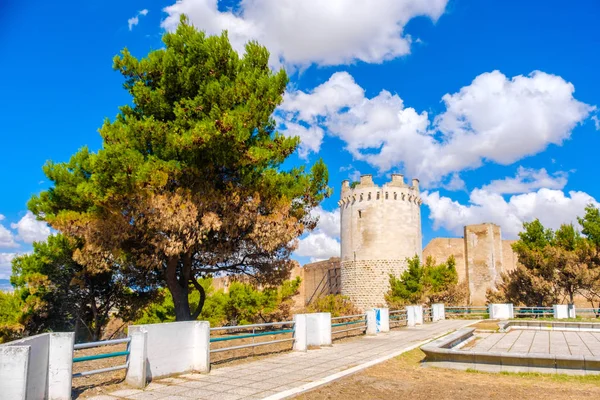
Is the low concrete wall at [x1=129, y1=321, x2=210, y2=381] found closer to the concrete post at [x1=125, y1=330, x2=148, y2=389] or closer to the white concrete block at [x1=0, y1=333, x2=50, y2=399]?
the concrete post at [x1=125, y1=330, x2=148, y2=389]

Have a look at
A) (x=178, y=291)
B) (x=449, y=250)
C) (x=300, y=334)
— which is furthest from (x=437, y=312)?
(x=449, y=250)

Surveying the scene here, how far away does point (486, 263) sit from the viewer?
4028cm

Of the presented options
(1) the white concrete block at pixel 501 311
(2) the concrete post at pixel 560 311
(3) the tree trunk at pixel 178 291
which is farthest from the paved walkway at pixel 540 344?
(2) the concrete post at pixel 560 311

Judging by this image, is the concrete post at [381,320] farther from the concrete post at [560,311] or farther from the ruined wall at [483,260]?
the ruined wall at [483,260]

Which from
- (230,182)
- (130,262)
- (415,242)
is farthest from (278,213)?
(415,242)

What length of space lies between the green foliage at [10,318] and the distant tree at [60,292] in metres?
0.16

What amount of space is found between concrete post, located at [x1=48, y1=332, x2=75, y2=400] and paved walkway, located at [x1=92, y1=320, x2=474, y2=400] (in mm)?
431

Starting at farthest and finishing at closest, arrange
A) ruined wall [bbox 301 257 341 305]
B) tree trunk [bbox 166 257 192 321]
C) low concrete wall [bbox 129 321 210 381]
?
1. ruined wall [bbox 301 257 341 305]
2. tree trunk [bbox 166 257 192 321]
3. low concrete wall [bbox 129 321 210 381]

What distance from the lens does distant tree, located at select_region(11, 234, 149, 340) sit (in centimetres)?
1614

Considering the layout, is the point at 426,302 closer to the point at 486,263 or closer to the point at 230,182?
the point at 486,263

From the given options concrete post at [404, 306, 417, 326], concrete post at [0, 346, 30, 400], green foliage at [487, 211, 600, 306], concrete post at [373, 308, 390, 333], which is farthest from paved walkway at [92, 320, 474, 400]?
green foliage at [487, 211, 600, 306]

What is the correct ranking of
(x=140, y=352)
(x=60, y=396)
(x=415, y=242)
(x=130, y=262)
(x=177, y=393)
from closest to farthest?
(x=60, y=396), (x=177, y=393), (x=140, y=352), (x=130, y=262), (x=415, y=242)

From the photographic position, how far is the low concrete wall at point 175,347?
6758 mm

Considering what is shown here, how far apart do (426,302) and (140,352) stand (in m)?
22.8
